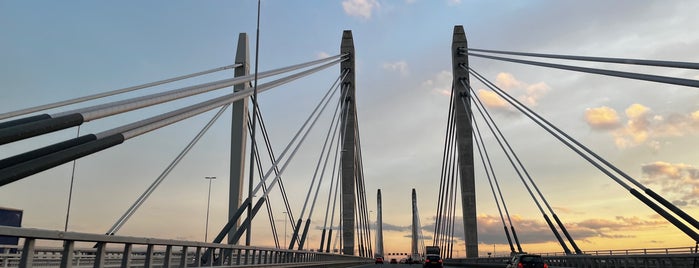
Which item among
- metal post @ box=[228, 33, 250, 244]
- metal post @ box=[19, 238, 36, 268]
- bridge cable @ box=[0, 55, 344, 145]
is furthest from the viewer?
metal post @ box=[228, 33, 250, 244]

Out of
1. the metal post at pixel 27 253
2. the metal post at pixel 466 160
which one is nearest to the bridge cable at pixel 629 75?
the metal post at pixel 466 160

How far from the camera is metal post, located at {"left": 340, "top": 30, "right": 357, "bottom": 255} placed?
51.8 metres

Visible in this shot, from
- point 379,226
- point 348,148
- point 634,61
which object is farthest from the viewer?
point 379,226

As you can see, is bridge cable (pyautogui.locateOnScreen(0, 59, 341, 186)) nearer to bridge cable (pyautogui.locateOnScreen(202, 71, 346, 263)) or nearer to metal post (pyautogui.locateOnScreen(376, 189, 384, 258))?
bridge cable (pyautogui.locateOnScreen(202, 71, 346, 263))

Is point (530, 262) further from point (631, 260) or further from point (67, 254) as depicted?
point (67, 254)

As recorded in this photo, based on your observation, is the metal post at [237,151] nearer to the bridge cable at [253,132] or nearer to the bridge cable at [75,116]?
the bridge cable at [253,132]

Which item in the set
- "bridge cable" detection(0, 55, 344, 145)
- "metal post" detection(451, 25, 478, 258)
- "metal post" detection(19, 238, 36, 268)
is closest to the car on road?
"bridge cable" detection(0, 55, 344, 145)

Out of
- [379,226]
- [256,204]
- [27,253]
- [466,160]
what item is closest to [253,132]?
[256,204]

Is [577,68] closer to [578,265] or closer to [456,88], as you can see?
[578,265]

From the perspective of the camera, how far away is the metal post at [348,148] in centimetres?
5175

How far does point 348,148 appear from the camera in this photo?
5197cm

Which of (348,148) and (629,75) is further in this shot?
(348,148)

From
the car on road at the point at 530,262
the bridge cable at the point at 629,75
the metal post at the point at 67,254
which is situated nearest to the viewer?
the metal post at the point at 67,254

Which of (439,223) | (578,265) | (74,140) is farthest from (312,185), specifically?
(439,223)
